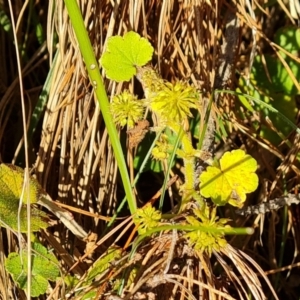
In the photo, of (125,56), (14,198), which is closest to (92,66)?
(125,56)

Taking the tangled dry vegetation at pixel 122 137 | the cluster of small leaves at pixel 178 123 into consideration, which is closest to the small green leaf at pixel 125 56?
the cluster of small leaves at pixel 178 123

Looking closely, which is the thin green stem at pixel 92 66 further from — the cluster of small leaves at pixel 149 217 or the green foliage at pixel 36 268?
the green foliage at pixel 36 268

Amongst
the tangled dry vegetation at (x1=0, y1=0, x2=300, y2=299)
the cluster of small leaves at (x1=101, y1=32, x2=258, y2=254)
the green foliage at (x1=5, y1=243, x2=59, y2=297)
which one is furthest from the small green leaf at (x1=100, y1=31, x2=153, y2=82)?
the green foliage at (x1=5, y1=243, x2=59, y2=297)

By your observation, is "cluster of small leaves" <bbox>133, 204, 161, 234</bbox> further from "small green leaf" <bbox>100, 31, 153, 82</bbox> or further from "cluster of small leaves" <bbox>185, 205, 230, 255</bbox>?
"small green leaf" <bbox>100, 31, 153, 82</bbox>

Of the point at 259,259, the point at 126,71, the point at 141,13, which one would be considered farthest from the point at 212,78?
the point at 259,259

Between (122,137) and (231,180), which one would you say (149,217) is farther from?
(122,137)
